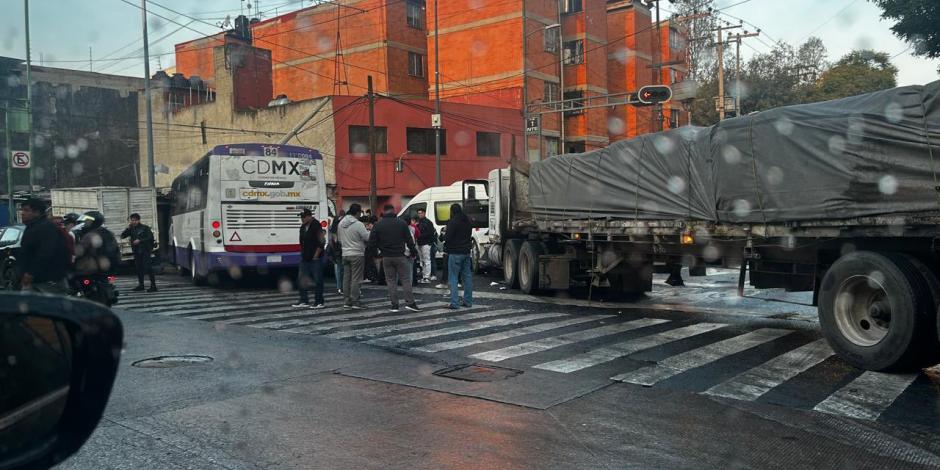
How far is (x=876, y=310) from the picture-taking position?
7.79 metres

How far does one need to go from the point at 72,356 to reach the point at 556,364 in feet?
21.4

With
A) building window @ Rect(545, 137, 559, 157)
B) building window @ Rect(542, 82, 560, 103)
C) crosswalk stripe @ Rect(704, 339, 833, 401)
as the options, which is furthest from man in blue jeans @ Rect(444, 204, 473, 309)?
building window @ Rect(545, 137, 559, 157)

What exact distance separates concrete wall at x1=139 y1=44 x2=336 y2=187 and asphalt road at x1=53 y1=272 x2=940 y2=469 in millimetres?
26298

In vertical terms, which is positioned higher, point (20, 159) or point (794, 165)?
point (20, 159)

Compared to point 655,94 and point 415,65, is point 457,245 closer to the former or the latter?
point 655,94

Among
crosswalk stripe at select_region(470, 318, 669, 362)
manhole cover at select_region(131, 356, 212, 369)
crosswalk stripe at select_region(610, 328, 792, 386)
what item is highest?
manhole cover at select_region(131, 356, 212, 369)

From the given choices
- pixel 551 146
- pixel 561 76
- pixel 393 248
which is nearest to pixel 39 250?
pixel 393 248

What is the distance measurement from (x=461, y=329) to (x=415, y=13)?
130ft

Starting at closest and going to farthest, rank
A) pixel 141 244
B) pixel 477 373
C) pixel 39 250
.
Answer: pixel 477 373 < pixel 39 250 < pixel 141 244

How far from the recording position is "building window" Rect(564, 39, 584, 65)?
154ft

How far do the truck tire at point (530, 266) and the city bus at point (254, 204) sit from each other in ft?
17.6

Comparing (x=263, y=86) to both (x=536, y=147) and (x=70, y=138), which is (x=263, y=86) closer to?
(x=70, y=138)

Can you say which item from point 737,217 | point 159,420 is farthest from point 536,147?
point 159,420

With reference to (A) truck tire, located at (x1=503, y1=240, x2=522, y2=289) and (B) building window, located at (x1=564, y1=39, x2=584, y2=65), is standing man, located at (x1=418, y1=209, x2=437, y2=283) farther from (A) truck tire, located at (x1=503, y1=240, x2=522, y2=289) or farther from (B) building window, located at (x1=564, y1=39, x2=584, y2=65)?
(B) building window, located at (x1=564, y1=39, x2=584, y2=65)
